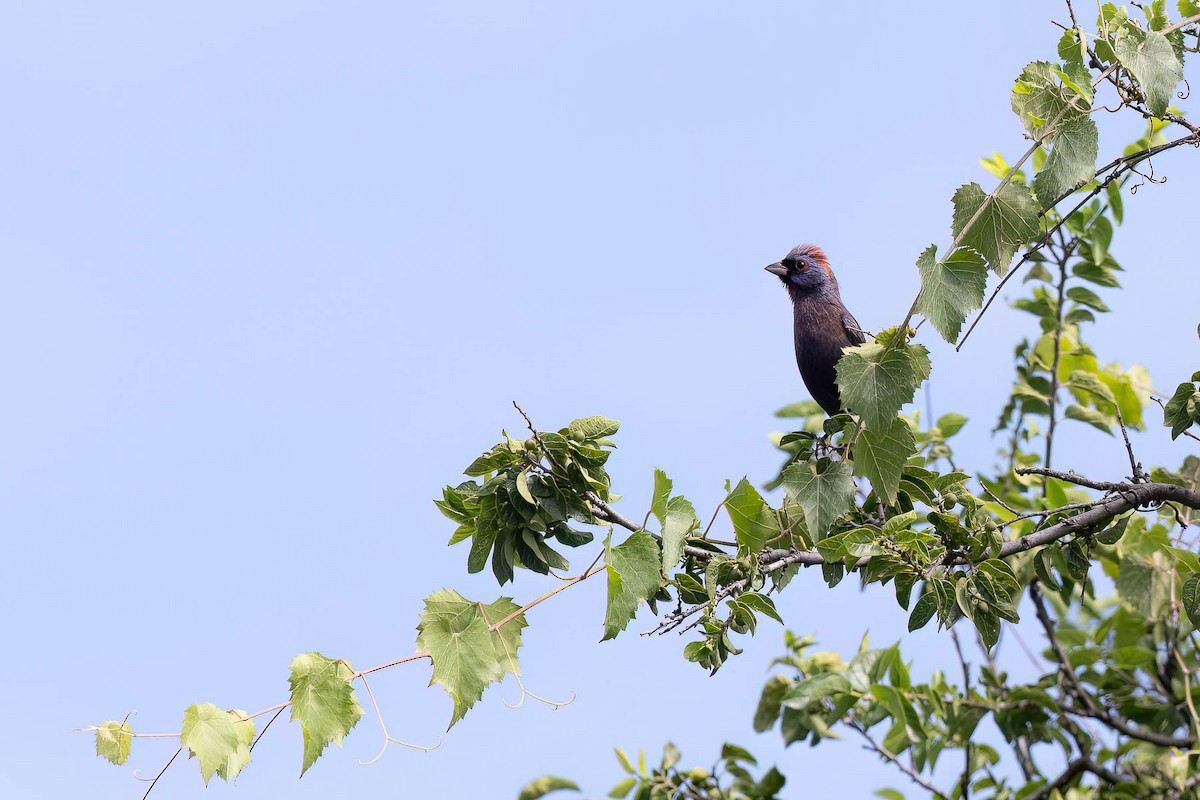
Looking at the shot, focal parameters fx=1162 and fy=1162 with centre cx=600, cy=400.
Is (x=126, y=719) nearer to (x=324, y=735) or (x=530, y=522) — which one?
(x=324, y=735)

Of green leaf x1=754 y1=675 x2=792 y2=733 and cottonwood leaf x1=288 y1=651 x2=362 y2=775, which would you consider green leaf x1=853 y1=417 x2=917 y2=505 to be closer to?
cottonwood leaf x1=288 y1=651 x2=362 y2=775

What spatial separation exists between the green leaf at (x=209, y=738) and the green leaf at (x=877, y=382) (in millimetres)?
2125

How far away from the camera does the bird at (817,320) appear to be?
6160mm

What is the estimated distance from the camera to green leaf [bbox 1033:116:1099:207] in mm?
3502

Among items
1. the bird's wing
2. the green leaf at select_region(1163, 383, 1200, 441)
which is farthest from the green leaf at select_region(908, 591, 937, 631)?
the bird's wing

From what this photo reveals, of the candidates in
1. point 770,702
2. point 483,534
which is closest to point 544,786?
point 770,702

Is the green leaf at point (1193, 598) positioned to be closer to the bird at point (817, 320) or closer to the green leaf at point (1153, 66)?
the green leaf at point (1153, 66)

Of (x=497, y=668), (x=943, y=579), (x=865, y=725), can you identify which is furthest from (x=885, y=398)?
(x=865, y=725)

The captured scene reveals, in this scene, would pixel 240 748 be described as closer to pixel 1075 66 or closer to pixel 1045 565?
pixel 1045 565

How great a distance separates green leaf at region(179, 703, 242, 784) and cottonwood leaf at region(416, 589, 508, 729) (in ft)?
2.09

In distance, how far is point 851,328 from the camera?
616 cm

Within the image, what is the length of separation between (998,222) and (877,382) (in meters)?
0.62

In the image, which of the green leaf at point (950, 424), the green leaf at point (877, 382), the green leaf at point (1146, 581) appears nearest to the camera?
the green leaf at point (877, 382)

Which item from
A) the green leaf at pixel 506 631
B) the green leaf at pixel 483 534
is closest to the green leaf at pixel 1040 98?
the green leaf at pixel 483 534
